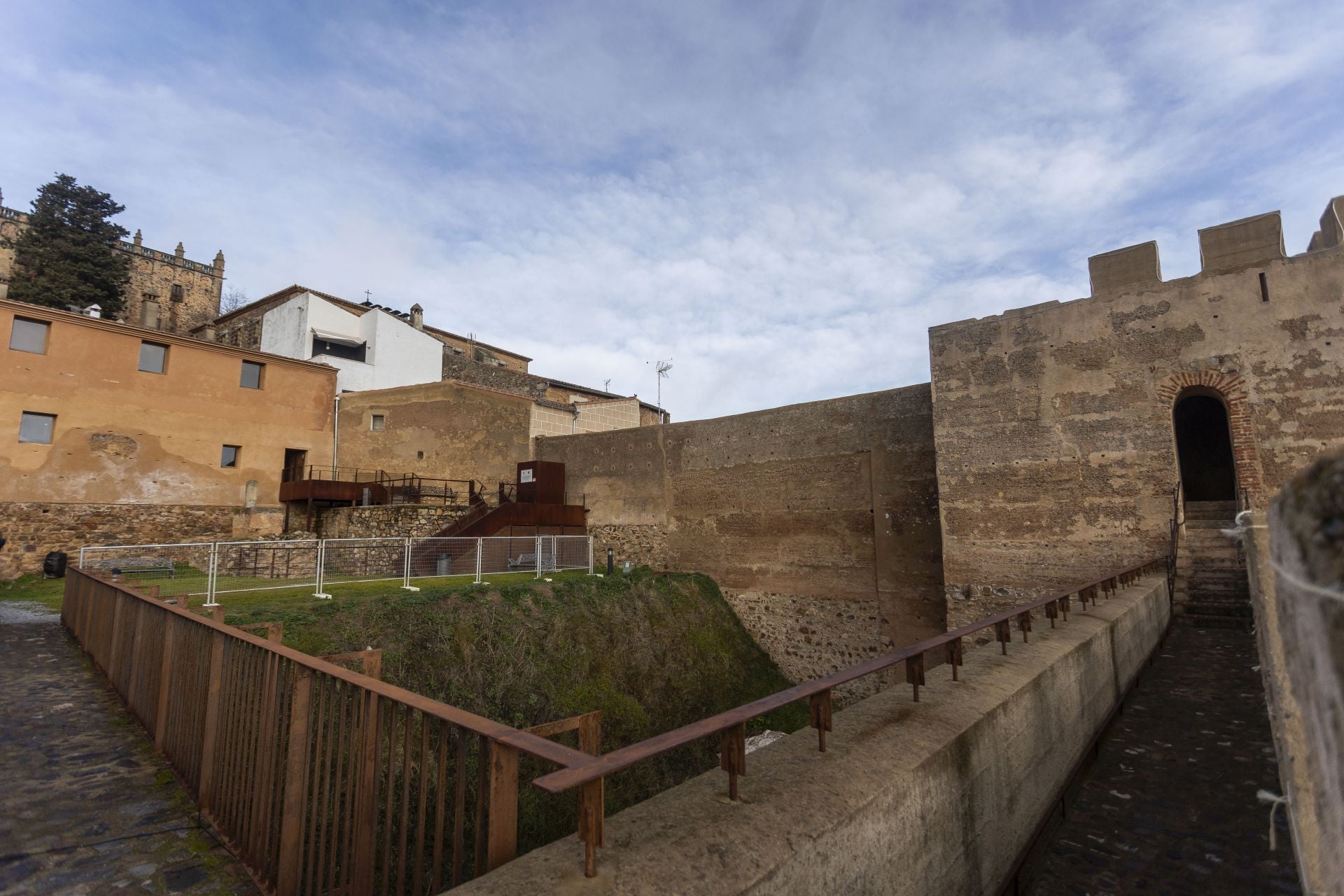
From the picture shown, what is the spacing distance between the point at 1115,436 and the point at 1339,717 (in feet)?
39.3

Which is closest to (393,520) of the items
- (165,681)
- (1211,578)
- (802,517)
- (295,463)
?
(295,463)

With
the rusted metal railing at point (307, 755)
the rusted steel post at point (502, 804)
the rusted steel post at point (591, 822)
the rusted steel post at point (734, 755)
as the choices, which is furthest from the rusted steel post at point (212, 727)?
the rusted steel post at point (734, 755)

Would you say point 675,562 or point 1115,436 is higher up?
point 1115,436

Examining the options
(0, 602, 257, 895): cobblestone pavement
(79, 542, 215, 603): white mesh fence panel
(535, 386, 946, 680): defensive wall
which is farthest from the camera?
(535, 386, 946, 680): defensive wall

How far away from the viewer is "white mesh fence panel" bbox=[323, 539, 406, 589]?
12.9 meters

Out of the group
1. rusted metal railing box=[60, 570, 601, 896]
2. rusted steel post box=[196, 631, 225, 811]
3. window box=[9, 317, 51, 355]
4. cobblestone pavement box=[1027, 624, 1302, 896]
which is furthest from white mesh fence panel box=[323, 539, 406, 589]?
cobblestone pavement box=[1027, 624, 1302, 896]

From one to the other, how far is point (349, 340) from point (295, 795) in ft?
92.0

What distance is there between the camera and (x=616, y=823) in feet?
7.16

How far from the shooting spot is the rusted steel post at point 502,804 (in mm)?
1955

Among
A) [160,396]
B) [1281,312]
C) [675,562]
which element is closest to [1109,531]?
[1281,312]

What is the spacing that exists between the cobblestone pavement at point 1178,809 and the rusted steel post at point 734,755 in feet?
6.86

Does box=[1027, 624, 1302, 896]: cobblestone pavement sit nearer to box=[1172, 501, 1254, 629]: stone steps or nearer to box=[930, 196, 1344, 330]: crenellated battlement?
box=[1172, 501, 1254, 629]: stone steps

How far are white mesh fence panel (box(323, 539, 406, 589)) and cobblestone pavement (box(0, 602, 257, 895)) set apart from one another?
660 centimetres

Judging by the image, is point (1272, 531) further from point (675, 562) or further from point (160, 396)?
point (160, 396)
